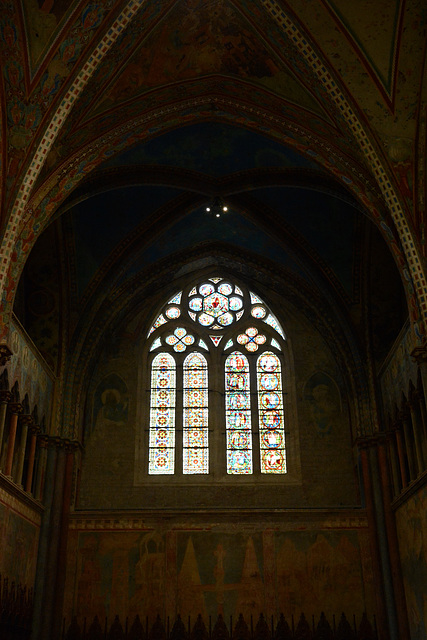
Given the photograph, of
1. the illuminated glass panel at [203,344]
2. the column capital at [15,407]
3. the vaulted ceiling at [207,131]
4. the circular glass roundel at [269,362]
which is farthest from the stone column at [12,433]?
the circular glass roundel at [269,362]

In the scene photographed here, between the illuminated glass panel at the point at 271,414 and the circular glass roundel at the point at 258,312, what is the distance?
3.82ft

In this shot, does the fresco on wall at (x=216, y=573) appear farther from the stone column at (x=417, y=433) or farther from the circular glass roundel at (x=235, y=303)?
the circular glass roundel at (x=235, y=303)

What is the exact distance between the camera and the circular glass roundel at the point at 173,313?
19.6 m

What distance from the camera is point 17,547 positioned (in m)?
14.0

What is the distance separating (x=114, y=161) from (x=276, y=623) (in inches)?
418

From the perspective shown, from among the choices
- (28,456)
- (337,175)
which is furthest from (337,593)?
(337,175)

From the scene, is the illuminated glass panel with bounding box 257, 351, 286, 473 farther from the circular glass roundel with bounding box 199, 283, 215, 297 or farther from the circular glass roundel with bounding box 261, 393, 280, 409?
the circular glass roundel with bounding box 199, 283, 215, 297

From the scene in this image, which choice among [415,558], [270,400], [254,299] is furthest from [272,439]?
[415,558]

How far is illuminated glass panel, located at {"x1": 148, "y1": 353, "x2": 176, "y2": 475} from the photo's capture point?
57.6ft

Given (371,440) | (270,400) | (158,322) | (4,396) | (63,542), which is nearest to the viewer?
(4,396)

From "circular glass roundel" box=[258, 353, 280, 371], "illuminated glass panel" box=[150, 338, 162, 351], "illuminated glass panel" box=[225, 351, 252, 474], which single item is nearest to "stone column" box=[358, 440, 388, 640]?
"illuminated glass panel" box=[225, 351, 252, 474]

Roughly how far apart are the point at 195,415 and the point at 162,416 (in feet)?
2.80

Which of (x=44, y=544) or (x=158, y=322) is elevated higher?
(x=158, y=322)

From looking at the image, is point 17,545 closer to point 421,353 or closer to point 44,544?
point 44,544
